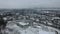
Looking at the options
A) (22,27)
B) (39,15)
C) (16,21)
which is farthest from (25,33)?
(39,15)

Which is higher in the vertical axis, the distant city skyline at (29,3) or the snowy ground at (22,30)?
the distant city skyline at (29,3)

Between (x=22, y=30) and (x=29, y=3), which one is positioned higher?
(x=29, y=3)

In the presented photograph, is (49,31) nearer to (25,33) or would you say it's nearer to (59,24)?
(59,24)

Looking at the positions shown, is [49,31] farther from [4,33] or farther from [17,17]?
[4,33]

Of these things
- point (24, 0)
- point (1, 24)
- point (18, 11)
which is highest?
point (24, 0)

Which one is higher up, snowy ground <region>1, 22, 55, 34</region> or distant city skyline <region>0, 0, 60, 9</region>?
distant city skyline <region>0, 0, 60, 9</region>

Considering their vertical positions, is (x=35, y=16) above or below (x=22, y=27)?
above
